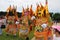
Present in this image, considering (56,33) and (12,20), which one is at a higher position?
(12,20)

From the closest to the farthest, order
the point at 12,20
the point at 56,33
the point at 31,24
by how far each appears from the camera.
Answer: the point at 56,33 < the point at 31,24 < the point at 12,20

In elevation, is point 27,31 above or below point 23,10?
below

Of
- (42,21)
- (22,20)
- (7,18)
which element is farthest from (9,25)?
(42,21)

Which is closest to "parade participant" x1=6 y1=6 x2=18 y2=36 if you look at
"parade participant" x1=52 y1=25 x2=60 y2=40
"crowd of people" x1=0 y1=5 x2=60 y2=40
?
"crowd of people" x1=0 y1=5 x2=60 y2=40

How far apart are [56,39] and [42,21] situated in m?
0.34

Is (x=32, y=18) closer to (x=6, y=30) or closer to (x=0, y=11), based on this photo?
(x=6, y=30)

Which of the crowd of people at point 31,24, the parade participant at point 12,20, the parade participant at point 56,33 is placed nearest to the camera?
the crowd of people at point 31,24

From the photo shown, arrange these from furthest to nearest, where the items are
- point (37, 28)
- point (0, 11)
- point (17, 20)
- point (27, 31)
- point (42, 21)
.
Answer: point (0, 11) → point (17, 20) → point (27, 31) → point (42, 21) → point (37, 28)

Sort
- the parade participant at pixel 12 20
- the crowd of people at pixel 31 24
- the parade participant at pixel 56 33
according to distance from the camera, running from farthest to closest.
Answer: the parade participant at pixel 12 20 < the parade participant at pixel 56 33 < the crowd of people at pixel 31 24

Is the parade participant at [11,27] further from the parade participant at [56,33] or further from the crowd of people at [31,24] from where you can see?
the parade participant at [56,33]

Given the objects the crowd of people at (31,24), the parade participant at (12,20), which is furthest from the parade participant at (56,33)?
the parade participant at (12,20)

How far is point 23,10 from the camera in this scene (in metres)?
4.02

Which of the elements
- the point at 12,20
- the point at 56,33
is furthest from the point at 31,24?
the point at 56,33

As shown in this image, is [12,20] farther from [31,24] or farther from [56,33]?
[56,33]
